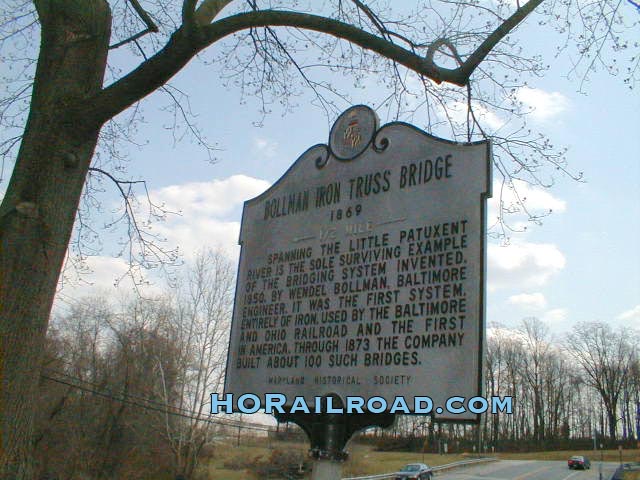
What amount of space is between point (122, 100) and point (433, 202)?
8.38ft

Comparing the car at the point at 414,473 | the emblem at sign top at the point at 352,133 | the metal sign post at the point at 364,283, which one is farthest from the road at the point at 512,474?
the emblem at sign top at the point at 352,133

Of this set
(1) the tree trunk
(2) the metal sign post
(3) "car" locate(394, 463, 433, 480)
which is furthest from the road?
(1) the tree trunk

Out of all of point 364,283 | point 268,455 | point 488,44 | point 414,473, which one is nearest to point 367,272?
point 364,283

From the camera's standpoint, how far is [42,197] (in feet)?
15.5

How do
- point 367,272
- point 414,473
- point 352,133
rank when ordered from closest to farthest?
point 367,272 → point 352,133 → point 414,473

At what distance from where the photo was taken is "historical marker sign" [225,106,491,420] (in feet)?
13.4

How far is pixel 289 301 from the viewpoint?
206 inches

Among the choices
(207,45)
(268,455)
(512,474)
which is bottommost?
(268,455)

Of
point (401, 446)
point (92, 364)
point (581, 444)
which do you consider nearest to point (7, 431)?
point (92, 364)

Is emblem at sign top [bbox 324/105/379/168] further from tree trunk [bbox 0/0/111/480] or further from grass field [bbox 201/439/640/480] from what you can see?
grass field [bbox 201/439/640/480]

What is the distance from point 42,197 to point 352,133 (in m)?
2.49

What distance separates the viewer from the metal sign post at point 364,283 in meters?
4.09

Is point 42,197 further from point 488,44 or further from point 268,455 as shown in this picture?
point 268,455

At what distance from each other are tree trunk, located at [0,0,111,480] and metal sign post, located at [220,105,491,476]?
1.66 m
